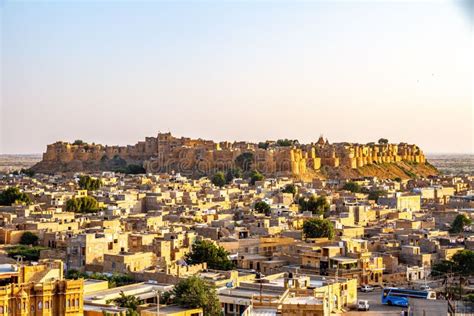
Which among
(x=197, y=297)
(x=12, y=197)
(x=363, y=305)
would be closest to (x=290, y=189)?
(x=12, y=197)

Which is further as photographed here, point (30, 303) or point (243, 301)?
point (243, 301)

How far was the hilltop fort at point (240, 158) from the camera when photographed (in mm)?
59594

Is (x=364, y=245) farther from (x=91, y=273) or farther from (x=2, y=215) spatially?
(x=2, y=215)

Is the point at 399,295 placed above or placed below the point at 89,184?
below

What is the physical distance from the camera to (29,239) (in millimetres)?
22234

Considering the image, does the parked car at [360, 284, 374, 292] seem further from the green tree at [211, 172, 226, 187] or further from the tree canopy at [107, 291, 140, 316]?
the green tree at [211, 172, 226, 187]

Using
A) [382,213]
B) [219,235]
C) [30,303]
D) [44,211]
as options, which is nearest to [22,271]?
[30,303]

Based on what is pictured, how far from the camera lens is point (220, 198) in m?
35.8

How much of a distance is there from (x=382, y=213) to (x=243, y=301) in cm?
1878

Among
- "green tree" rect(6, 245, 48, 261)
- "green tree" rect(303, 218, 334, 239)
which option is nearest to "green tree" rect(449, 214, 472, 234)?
"green tree" rect(303, 218, 334, 239)

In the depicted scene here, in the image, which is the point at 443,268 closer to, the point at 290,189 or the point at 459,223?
the point at 459,223

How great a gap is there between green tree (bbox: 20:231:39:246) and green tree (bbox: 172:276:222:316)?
9.19 metres

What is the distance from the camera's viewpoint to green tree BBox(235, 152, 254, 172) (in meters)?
59.2

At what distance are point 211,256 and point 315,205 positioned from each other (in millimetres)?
14935
